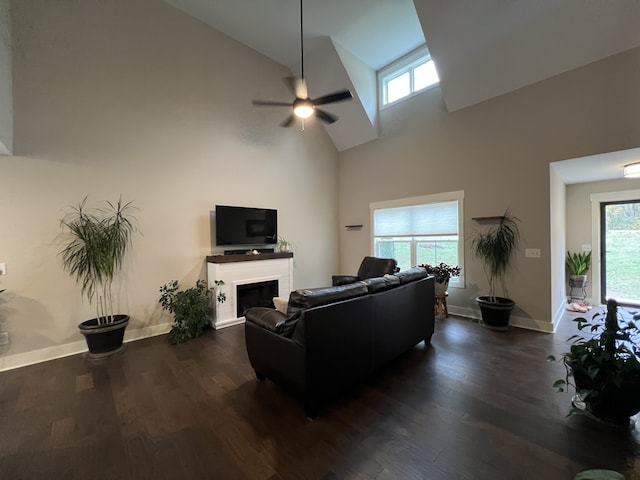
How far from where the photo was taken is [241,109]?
4746 millimetres

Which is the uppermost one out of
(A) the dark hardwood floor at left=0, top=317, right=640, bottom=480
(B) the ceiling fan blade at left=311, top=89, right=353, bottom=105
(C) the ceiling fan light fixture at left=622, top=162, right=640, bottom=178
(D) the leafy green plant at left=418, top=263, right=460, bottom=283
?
(B) the ceiling fan blade at left=311, top=89, right=353, bottom=105

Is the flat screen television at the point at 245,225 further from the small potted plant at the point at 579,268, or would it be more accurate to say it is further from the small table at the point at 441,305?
the small potted plant at the point at 579,268

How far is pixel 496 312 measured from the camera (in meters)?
3.73

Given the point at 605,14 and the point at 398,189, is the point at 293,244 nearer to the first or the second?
the point at 398,189

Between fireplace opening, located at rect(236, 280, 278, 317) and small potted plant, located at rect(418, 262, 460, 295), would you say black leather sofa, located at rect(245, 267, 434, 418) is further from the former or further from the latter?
fireplace opening, located at rect(236, 280, 278, 317)

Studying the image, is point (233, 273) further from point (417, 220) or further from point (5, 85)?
point (417, 220)

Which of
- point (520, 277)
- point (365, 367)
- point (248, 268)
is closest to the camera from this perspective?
point (365, 367)

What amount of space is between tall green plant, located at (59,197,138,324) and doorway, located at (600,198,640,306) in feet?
26.7

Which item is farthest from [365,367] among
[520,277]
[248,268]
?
[520,277]

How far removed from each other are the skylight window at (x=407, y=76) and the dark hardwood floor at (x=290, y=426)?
477 cm

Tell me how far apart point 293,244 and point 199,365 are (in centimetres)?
309

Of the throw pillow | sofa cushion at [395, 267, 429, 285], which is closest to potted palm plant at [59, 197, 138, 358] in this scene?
the throw pillow

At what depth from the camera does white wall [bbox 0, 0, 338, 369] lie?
2.96 m

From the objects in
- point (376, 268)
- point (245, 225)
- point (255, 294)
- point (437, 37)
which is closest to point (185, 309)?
point (255, 294)
